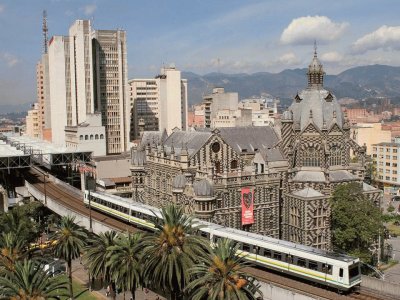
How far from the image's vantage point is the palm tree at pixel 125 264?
2000 inches

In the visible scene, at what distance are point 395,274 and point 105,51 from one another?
142781 millimetres

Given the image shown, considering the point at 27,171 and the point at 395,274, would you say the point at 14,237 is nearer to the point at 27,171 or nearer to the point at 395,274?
the point at 395,274

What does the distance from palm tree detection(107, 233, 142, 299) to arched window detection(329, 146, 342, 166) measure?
45588mm

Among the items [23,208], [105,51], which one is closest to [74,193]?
[23,208]

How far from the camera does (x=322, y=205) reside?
255 ft

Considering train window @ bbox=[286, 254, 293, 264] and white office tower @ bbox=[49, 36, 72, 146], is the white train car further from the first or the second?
white office tower @ bbox=[49, 36, 72, 146]

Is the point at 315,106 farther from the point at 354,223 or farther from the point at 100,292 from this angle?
the point at 100,292

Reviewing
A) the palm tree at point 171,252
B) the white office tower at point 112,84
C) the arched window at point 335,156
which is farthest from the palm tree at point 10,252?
the white office tower at point 112,84

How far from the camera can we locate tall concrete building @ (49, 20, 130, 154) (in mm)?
184125

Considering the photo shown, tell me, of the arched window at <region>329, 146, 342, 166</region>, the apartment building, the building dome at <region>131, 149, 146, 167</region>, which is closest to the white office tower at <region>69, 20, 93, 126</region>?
the building dome at <region>131, 149, 146, 167</region>

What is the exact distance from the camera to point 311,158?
283 ft

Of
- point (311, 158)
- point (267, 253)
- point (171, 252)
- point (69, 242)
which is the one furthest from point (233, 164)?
point (171, 252)

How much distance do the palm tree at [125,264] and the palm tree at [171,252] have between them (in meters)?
2.31

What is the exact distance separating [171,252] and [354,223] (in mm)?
38086
